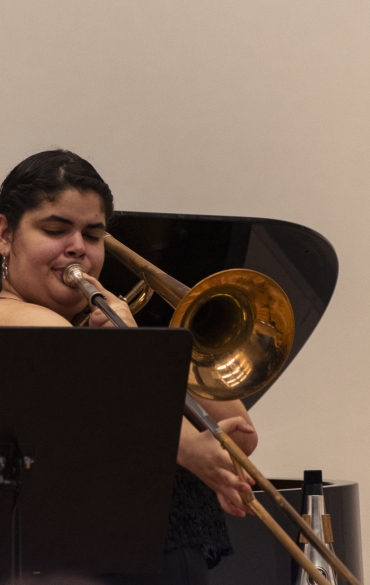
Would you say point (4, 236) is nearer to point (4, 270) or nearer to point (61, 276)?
point (4, 270)

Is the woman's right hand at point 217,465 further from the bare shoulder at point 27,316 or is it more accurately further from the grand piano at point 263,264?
the grand piano at point 263,264

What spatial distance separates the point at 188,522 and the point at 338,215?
7.21ft

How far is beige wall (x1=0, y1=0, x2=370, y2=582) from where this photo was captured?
3209mm

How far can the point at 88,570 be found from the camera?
120 centimetres

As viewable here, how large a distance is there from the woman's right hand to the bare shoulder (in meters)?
0.28

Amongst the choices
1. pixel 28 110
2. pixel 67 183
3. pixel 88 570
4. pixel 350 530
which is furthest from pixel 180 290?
pixel 28 110

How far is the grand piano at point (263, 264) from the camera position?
6.66 ft

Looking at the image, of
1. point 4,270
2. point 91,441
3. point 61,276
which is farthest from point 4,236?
point 91,441

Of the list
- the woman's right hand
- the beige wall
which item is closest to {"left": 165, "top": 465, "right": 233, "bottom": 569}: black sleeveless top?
the woman's right hand

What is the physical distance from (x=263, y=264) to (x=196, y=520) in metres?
1.04

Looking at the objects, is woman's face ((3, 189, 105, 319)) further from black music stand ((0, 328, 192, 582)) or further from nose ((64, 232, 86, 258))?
black music stand ((0, 328, 192, 582))

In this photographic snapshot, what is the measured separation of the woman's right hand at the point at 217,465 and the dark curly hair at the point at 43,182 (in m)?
0.52

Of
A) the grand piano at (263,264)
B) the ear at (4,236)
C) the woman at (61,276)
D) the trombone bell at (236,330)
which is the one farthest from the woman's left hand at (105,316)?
the grand piano at (263,264)

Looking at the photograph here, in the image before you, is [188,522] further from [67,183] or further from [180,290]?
[67,183]
